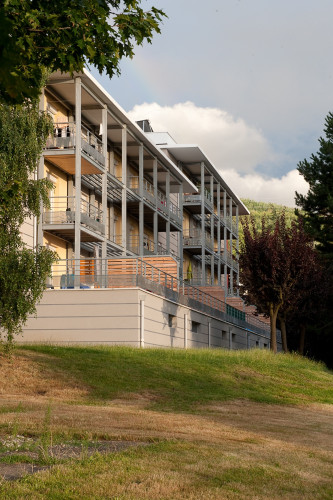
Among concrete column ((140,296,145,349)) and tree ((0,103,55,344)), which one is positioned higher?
tree ((0,103,55,344))

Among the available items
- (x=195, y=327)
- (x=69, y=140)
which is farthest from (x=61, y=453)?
(x=195, y=327)

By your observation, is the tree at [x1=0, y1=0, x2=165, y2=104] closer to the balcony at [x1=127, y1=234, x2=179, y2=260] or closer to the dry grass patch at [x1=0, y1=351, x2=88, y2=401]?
the dry grass patch at [x1=0, y1=351, x2=88, y2=401]

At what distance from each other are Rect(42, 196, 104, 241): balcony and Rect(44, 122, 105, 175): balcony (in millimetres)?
1537

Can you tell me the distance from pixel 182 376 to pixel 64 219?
12.7 meters

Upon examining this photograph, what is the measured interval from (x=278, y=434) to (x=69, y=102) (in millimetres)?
24951

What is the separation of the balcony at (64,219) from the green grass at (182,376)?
8.15 m

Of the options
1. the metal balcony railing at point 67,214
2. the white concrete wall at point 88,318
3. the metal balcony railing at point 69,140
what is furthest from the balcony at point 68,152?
the white concrete wall at point 88,318

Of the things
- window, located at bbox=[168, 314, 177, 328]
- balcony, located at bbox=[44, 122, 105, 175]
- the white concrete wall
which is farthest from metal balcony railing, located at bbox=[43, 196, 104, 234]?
window, located at bbox=[168, 314, 177, 328]

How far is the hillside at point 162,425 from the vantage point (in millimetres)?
7453

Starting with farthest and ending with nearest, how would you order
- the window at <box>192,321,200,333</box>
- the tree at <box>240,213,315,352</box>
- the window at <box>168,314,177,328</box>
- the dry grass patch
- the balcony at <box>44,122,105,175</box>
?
the window at <box>192,321,200,333</box>
the balcony at <box>44,122,105,175</box>
the window at <box>168,314,177,328</box>
the tree at <box>240,213,315,352</box>
the dry grass patch

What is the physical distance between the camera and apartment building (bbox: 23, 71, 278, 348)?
90.5 ft

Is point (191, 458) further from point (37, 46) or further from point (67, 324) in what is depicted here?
point (67, 324)

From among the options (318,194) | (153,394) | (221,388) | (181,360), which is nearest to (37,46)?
(153,394)

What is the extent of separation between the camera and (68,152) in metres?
32.1
